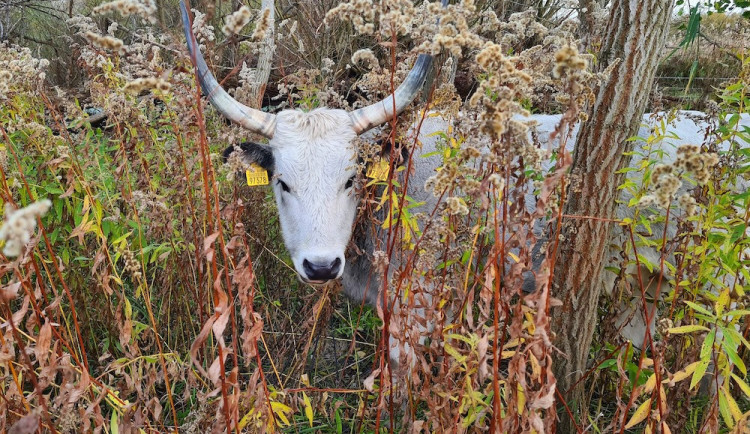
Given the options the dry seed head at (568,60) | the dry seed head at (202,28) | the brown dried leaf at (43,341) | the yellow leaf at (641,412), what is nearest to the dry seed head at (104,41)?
the dry seed head at (202,28)

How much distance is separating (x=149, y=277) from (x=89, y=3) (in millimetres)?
10875

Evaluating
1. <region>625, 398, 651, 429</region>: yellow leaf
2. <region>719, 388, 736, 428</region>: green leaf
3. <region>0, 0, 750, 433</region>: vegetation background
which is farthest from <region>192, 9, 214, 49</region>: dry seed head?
<region>719, 388, 736, 428</region>: green leaf

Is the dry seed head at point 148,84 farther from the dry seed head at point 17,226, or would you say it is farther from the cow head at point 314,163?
the cow head at point 314,163

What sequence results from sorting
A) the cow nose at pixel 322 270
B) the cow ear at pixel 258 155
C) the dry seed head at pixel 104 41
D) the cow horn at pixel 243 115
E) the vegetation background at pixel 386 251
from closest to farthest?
the dry seed head at pixel 104 41
the vegetation background at pixel 386 251
the cow nose at pixel 322 270
the cow horn at pixel 243 115
the cow ear at pixel 258 155

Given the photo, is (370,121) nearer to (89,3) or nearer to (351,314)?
(351,314)

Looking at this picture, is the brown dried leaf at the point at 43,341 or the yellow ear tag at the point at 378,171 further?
the yellow ear tag at the point at 378,171

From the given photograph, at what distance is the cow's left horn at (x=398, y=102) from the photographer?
2785 mm

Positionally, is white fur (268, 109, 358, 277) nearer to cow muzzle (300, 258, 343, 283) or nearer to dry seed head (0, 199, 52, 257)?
cow muzzle (300, 258, 343, 283)

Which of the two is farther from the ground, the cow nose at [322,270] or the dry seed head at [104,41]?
the dry seed head at [104,41]

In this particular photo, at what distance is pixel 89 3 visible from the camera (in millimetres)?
11805

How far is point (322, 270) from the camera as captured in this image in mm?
2582

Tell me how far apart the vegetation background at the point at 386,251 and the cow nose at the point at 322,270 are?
6.9 inches

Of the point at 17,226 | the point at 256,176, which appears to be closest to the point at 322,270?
the point at 256,176

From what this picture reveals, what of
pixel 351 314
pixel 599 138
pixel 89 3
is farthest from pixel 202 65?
pixel 89 3
